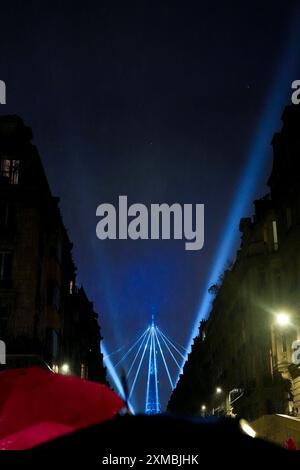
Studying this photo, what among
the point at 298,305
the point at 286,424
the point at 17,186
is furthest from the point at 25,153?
the point at 286,424

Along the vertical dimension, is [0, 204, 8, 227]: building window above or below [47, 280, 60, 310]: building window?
above

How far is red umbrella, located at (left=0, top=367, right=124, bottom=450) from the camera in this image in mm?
7008

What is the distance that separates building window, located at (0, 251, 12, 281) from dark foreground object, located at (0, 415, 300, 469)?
4384 centimetres

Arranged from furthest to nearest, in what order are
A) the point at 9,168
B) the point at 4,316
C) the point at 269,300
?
the point at 9,168 < the point at 269,300 < the point at 4,316

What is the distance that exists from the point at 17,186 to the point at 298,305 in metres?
21.7

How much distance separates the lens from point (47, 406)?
296 inches

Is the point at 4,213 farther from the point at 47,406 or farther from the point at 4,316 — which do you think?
the point at 47,406

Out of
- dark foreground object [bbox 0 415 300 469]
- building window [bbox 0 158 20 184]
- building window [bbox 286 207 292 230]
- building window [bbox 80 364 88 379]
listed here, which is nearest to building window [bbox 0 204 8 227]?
building window [bbox 0 158 20 184]

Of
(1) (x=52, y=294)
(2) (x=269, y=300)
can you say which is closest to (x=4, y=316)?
(1) (x=52, y=294)

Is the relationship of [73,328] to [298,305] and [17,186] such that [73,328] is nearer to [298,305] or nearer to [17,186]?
[17,186]

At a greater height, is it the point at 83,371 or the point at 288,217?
the point at 288,217

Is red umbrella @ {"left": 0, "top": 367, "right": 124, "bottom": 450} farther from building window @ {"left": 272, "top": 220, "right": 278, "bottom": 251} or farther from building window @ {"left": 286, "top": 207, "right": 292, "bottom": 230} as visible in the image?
building window @ {"left": 272, "top": 220, "right": 278, "bottom": 251}

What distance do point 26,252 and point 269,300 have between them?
17338 mm
